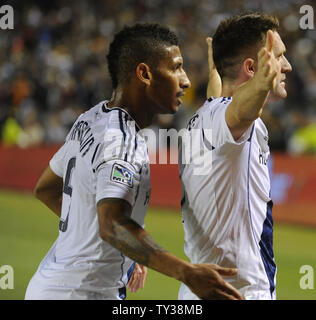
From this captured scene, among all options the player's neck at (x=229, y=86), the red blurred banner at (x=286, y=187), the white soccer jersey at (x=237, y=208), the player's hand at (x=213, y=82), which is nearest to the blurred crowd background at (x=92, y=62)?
the red blurred banner at (x=286, y=187)

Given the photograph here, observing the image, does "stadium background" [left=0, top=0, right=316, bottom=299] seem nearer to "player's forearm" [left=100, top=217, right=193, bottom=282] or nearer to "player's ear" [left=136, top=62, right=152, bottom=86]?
"player's ear" [left=136, top=62, right=152, bottom=86]

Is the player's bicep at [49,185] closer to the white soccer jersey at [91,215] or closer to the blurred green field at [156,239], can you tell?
the white soccer jersey at [91,215]

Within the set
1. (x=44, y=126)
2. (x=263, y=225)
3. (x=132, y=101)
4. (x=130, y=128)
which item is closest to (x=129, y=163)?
(x=130, y=128)

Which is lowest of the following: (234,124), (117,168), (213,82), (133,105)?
(117,168)

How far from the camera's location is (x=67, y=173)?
12.8 feet

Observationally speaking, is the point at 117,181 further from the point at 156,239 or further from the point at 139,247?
the point at 156,239

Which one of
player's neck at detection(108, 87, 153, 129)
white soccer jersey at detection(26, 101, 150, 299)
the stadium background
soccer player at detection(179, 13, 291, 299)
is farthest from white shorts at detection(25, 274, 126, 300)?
the stadium background

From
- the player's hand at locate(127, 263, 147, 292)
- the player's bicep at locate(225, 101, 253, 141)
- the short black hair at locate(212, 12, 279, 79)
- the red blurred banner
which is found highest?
the red blurred banner

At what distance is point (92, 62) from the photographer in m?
18.6

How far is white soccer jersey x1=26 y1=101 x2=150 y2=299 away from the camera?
3.56m

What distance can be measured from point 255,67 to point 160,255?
138 centimetres

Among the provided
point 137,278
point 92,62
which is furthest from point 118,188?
point 92,62

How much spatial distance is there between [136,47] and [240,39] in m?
0.65

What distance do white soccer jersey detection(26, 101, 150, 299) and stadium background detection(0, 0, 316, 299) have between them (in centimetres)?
394
